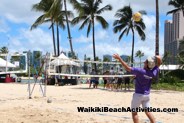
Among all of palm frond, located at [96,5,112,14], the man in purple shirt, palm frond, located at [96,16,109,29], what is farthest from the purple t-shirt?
palm frond, located at [96,5,112,14]

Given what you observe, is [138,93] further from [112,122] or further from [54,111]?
[54,111]

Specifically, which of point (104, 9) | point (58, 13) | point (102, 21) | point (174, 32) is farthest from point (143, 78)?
point (174, 32)

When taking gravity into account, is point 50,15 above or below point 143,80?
above

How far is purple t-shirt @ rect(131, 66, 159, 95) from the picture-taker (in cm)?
616

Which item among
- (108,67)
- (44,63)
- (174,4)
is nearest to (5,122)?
(44,63)

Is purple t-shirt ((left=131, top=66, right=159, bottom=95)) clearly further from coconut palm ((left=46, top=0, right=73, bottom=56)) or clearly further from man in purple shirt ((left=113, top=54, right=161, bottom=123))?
coconut palm ((left=46, top=0, right=73, bottom=56))

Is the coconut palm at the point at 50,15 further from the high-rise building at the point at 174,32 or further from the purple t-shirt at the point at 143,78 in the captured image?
the high-rise building at the point at 174,32

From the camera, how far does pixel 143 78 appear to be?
6188mm

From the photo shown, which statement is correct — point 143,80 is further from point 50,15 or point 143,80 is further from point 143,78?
point 50,15

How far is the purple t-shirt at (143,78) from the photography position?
616 centimetres

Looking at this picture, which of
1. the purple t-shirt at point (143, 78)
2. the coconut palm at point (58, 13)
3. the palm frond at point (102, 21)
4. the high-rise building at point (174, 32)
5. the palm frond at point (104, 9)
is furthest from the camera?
the high-rise building at point (174, 32)

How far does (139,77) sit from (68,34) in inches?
1084

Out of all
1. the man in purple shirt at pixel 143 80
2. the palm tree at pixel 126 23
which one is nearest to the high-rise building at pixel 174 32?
the palm tree at pixel 126 23

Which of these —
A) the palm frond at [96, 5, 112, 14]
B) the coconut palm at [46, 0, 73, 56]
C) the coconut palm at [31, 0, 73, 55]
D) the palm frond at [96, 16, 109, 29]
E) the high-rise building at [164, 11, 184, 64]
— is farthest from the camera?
the high-rise building at [164, 11, 184, 64]
